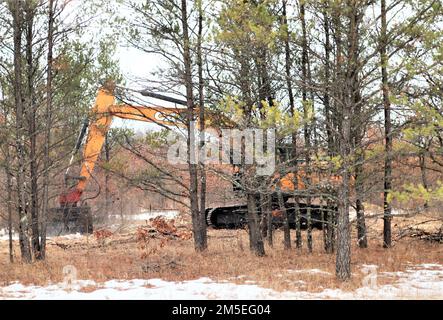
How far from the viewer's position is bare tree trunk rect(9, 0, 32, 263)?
37.7 ft

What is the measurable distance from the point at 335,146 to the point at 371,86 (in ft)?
8.70

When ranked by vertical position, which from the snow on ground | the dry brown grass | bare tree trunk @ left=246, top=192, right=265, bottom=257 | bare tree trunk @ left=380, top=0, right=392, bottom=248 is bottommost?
the snow on ground

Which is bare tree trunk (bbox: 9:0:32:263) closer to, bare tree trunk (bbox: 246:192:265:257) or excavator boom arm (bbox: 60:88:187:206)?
excavator boom arm (bbox: 60:88:187:206)

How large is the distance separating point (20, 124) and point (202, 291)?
5783 millimetres

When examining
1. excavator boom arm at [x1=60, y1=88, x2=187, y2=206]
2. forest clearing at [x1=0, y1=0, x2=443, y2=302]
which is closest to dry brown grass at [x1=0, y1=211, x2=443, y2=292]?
forest clearing at [x1=0, y1=0, x2=443, y2=302]

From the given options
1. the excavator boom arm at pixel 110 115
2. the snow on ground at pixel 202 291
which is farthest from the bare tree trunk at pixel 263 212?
the snow on ground at pixel 202 291

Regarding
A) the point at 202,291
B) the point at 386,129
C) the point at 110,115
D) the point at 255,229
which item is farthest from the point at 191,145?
the point at 202,291

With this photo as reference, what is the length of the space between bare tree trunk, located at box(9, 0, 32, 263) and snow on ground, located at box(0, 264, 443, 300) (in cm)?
264

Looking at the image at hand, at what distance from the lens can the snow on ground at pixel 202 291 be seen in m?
7.85

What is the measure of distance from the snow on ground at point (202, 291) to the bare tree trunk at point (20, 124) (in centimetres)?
264

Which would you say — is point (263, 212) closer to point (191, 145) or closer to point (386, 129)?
point (191, 145)

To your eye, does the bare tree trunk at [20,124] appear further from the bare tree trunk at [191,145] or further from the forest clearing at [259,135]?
the bare tree trunk at [191,145]

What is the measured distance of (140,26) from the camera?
13.4 m

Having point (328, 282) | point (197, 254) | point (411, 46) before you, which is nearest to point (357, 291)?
point (328, 282)
